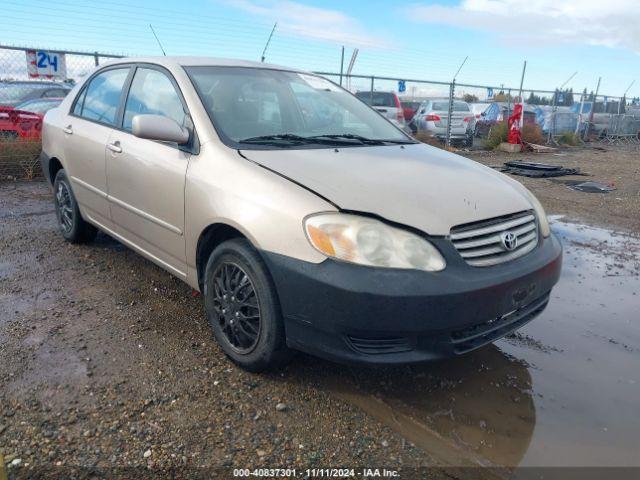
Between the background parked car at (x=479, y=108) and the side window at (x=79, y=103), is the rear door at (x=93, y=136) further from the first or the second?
the background parked car at (x=479, y=108)

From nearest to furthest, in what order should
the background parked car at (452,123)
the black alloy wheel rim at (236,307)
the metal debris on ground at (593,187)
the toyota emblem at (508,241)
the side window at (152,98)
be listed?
the toyota emblem at (508,241) → the black alloy wheel rim at (236,307) → the side window at (152,98) → the metal debris on ground at (593,187) → the background parked car at (452,123)

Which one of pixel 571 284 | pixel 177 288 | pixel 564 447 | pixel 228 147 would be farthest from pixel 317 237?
pixel 571 284

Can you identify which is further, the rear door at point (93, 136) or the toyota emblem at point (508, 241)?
the rear door at point (93, 136)

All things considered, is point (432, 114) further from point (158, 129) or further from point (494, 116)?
point (158, 129)

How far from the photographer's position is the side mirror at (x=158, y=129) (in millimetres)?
2908

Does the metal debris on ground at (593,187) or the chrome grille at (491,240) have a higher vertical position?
the chrome grille at (491,240)

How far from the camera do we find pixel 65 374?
2.72m

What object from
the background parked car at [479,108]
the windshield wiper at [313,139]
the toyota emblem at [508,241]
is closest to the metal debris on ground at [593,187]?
the windshield wiper at [313,139]

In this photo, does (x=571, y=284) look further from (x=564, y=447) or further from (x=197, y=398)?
(x=197, y=398)

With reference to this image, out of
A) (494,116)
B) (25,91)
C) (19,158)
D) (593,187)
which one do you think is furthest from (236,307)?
(494,116)

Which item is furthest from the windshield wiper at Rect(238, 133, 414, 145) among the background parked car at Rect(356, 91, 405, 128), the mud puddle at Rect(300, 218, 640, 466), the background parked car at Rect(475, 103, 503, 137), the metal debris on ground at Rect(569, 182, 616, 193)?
the background parked car at Rect(475, 103, 503, 137)

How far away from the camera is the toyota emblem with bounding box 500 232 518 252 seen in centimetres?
253

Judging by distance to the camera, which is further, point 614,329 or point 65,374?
point 614,329

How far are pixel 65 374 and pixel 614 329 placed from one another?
11.1 ft
